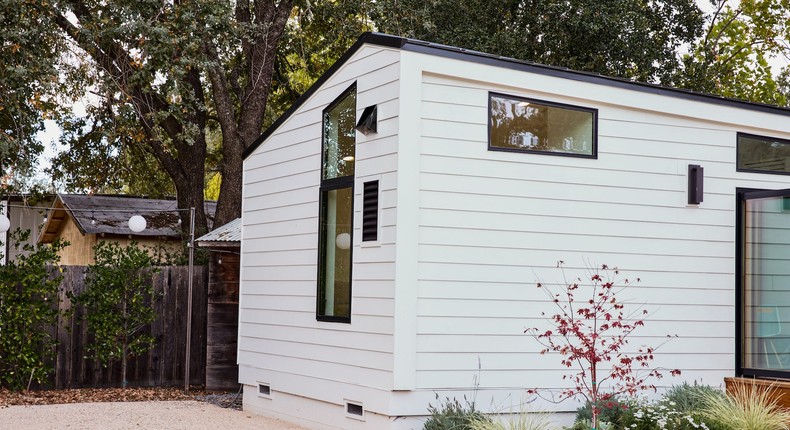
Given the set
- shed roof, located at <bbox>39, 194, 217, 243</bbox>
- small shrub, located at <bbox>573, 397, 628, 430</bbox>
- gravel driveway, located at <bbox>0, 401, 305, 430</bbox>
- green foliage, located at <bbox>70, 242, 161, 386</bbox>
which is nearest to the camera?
small shrub, located at <bbox>573, 397, 628, 430</bbox>

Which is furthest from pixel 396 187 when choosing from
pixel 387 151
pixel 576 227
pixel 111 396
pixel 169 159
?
pixel 169 159

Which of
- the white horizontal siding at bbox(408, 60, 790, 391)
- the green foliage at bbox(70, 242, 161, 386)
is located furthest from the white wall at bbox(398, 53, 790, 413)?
the green foliage at bbox(70, 242, 161, 386)

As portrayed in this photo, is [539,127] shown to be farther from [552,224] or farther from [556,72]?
[552,224]

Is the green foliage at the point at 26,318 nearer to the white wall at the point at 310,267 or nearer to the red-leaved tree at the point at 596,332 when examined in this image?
the white wall at the point at 310,267

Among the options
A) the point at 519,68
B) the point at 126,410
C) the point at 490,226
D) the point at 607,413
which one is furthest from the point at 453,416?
the point at 126,410

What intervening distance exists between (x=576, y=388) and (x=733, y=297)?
1991 millimetres

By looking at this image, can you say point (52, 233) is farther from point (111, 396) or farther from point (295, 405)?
point (295, 405)

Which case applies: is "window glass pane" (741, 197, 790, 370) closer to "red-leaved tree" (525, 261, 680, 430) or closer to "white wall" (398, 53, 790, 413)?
"white wall" (398, 53, 790, 413)

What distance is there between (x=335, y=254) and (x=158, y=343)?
14.4ft

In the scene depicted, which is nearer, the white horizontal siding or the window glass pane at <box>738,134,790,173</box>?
the white horizontal siding

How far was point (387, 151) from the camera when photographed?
23.9ft

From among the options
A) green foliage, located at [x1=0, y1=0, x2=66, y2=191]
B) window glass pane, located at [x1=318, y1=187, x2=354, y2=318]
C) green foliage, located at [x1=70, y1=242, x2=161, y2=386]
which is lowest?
green foliage, located at [x1=70, y1=242, x2=161, y2=386]

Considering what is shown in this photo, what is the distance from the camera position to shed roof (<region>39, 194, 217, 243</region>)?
17.0 m

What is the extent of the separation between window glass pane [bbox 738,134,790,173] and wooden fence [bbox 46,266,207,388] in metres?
6.85
